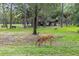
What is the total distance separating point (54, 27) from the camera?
377 feet

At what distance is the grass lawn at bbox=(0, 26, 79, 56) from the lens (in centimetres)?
11481

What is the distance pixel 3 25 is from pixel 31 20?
0.26m

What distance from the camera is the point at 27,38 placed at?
114812 mm

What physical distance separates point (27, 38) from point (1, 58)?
302mm

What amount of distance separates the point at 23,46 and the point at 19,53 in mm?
74

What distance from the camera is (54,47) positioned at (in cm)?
11481

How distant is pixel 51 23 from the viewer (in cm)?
11481

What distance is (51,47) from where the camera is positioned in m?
115

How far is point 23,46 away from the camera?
11481 centimetres

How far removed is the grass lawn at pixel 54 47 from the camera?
11481cm

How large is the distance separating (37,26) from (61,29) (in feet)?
0.73

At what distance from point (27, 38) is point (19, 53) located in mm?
156

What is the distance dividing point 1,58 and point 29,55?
26cm

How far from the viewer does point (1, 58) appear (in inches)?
4520
